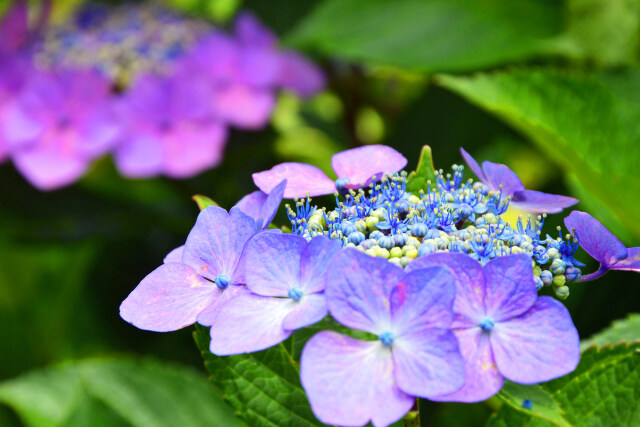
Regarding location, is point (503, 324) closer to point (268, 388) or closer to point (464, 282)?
point (464, 282)

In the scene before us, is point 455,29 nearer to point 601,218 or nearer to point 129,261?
point 601,218

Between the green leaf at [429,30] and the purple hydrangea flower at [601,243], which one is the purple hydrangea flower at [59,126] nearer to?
the green leaf at [429,30]

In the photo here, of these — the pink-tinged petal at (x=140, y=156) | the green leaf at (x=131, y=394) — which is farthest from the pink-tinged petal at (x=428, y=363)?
the pink-tinged petal at (x=140, y=156)

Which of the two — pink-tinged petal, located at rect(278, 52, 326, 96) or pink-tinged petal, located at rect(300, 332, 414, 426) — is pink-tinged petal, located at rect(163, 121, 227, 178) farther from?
pink-tinged petal, located at rect(300, 332, 414, 426)

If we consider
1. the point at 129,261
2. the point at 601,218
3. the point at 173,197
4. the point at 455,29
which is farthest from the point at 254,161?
the point at 601,218

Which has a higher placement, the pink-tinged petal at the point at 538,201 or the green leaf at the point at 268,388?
the pink-tinged petal at the point at 538,201

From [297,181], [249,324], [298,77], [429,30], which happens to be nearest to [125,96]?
[298,77]

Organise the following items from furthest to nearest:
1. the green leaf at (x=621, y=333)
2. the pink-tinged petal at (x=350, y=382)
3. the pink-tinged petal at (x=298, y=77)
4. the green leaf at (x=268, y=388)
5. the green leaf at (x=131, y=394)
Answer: the pink-tinged petal at (x=298, y=77) < the green leaf at (x=131, y=394) < the green leaf at (x=621, y=333) < the green leaf at (x=268, y=388) < the pink-tinged petal at (x=350, y=382)

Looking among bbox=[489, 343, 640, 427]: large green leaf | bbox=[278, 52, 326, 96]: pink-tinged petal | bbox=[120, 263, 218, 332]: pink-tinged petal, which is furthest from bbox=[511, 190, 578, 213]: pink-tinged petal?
bbox=[278, 52, 326, 96]: pink-tinged petal
